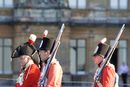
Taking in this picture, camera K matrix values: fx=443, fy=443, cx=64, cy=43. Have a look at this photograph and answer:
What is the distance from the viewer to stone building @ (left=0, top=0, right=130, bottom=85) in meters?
24.6

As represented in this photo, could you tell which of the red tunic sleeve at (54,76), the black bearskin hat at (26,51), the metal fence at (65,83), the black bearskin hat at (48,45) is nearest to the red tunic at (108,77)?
the red tunic sleeve at (54,76)

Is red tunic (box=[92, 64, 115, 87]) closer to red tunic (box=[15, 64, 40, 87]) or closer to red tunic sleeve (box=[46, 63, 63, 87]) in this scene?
red tunic sleeve (box=[46, 63, 63, 87])

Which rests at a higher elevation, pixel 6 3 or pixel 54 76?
pixel 54 76

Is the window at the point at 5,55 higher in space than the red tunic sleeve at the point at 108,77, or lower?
lower

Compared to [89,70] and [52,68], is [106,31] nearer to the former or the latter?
[89,70]

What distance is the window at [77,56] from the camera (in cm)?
2550

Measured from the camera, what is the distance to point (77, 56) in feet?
83.7

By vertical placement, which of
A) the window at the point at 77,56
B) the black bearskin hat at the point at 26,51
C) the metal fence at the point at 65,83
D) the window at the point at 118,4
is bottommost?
the metal fence at the point at 65,83

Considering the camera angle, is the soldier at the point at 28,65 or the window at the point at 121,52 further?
the window at the point at 121,52

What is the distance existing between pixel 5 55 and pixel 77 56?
13.5 feet

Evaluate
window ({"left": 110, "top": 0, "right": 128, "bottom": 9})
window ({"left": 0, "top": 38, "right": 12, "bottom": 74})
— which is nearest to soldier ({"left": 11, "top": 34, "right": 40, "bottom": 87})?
window ({"left": 0, "top": 38, "right": 12, "bottom": 74})

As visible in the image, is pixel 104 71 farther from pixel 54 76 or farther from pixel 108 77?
pixel 54 76

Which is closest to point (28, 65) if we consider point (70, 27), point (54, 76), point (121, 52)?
point (54, 76)

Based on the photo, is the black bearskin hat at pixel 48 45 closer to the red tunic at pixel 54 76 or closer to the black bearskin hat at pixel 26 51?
the black bearskin hat at pixel 26 51
